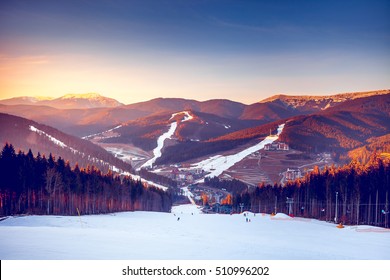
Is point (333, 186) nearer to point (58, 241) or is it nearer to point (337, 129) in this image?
point (58, 241)

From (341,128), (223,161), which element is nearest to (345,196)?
(223,161)

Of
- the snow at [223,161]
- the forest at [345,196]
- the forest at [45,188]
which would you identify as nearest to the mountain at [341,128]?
the snow at [223,161]

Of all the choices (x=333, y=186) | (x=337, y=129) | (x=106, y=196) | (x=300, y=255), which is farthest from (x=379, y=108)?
(x=300, y=255)

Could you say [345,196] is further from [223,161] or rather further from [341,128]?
[341,128]

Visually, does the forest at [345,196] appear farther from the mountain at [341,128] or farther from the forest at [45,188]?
the mountain at [341,128]

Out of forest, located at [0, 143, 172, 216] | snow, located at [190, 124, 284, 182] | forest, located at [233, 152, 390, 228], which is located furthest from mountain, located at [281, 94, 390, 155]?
forest, located at [0, 143, 172, 216]

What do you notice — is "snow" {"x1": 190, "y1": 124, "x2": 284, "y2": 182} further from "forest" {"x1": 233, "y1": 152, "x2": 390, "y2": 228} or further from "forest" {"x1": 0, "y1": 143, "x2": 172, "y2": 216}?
"forest" {"x1": 0, "y1": 143, "x2": 172, "y2": 216}
